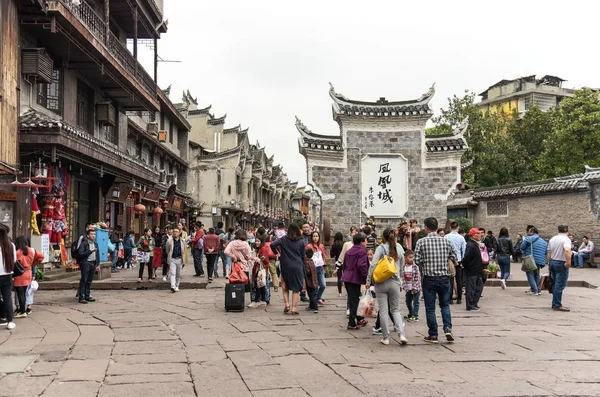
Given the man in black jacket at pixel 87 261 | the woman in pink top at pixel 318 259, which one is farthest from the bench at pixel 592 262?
the man in black jacket at pixel 87 261

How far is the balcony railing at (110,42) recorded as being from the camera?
1427cm

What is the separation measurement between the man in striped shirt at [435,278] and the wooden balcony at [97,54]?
9.99 metres

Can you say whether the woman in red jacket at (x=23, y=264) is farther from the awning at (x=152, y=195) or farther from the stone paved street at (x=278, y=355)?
the awning at (x=152, y=195)

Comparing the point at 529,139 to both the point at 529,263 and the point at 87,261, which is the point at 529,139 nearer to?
the point at 529,263

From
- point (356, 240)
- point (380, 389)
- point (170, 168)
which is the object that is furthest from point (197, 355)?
point (170, 168)

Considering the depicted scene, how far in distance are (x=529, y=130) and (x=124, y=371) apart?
32594mm

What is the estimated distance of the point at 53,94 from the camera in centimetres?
1512

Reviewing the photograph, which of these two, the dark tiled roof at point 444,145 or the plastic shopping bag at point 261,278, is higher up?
the dark tiled roof at point 444,145

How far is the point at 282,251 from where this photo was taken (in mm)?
9688

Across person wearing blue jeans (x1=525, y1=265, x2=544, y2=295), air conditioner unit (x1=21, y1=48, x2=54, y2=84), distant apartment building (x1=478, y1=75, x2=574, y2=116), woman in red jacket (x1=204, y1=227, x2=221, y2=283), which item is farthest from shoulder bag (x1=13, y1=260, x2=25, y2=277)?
distant apartment building (x1=478, y1=75, x2=574, y2=116)

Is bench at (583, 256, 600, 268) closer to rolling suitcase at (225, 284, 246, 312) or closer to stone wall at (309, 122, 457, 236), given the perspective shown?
stone wall at (309, 122, 457, 236)

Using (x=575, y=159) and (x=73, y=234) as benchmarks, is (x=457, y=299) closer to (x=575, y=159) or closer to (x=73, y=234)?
(x=73, y=234)

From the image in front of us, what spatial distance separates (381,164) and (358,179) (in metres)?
1.08

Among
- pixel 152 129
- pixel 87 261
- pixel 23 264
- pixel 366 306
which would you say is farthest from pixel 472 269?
pixel 152 129
